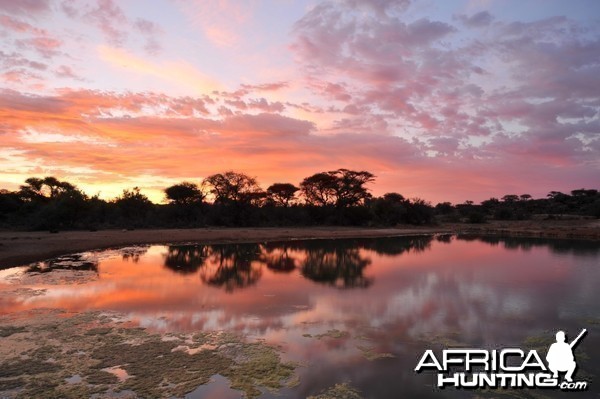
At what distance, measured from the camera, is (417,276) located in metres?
16.7

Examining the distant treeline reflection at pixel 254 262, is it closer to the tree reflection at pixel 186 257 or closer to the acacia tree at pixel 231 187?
the tree reflection at pixel 186 257

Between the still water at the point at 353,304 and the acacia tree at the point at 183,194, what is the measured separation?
28808mm

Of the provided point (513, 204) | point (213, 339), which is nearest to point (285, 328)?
point (213, 339)

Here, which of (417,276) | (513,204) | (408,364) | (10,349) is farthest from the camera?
(513,204)

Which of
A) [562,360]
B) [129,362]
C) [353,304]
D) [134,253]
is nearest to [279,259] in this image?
[134,253]

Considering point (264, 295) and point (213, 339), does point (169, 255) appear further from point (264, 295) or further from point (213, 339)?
point (213, 339)

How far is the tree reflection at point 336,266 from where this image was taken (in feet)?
51.2

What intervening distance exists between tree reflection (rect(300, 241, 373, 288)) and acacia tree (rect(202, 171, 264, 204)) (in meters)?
24.0

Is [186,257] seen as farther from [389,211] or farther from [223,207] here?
[389,211]

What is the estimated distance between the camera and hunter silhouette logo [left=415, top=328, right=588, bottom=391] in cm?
612

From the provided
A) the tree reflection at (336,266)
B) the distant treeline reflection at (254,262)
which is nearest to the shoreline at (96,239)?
the distant treeline reflection at (254,262)

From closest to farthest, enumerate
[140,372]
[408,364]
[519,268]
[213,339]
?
[140,372] < [408,364] < [213,339] < [519,268]

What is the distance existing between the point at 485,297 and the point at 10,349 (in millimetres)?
12216

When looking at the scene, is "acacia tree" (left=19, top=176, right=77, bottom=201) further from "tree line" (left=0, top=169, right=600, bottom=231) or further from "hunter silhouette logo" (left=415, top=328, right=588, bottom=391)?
"hunter silhouette logo" (left=415, top=328, right=588, bottom=391)
